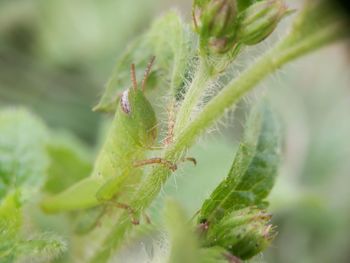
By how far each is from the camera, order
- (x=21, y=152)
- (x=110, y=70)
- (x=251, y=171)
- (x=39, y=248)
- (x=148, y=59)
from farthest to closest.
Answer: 1. (x=110, y=70)
2. (x=21, y=152)
3. (x=148, y=59)
4. (x=251, y=171)
5. (x=39, y=248)

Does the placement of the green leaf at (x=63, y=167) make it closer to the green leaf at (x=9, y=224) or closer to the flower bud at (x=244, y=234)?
the green leaf at (x=9, y=224)

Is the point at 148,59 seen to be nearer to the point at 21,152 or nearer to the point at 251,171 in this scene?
the point at 251,171

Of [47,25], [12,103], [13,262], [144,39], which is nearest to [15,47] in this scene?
[47,25]

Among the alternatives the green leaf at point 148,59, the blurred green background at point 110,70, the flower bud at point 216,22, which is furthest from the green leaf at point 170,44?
the blurred green background at point 110,70

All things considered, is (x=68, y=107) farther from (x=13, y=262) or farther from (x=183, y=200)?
(x=13, y=262)

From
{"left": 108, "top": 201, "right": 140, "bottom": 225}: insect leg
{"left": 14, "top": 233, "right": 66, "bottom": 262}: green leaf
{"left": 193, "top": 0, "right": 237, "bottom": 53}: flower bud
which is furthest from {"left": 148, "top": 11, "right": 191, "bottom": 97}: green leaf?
A: {"left": 14, "top": 233, "right": 66, "bottom": 262}: green leaf

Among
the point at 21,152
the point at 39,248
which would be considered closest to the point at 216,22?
the point at 39,248

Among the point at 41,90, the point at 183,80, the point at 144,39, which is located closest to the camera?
the point at 183,80
